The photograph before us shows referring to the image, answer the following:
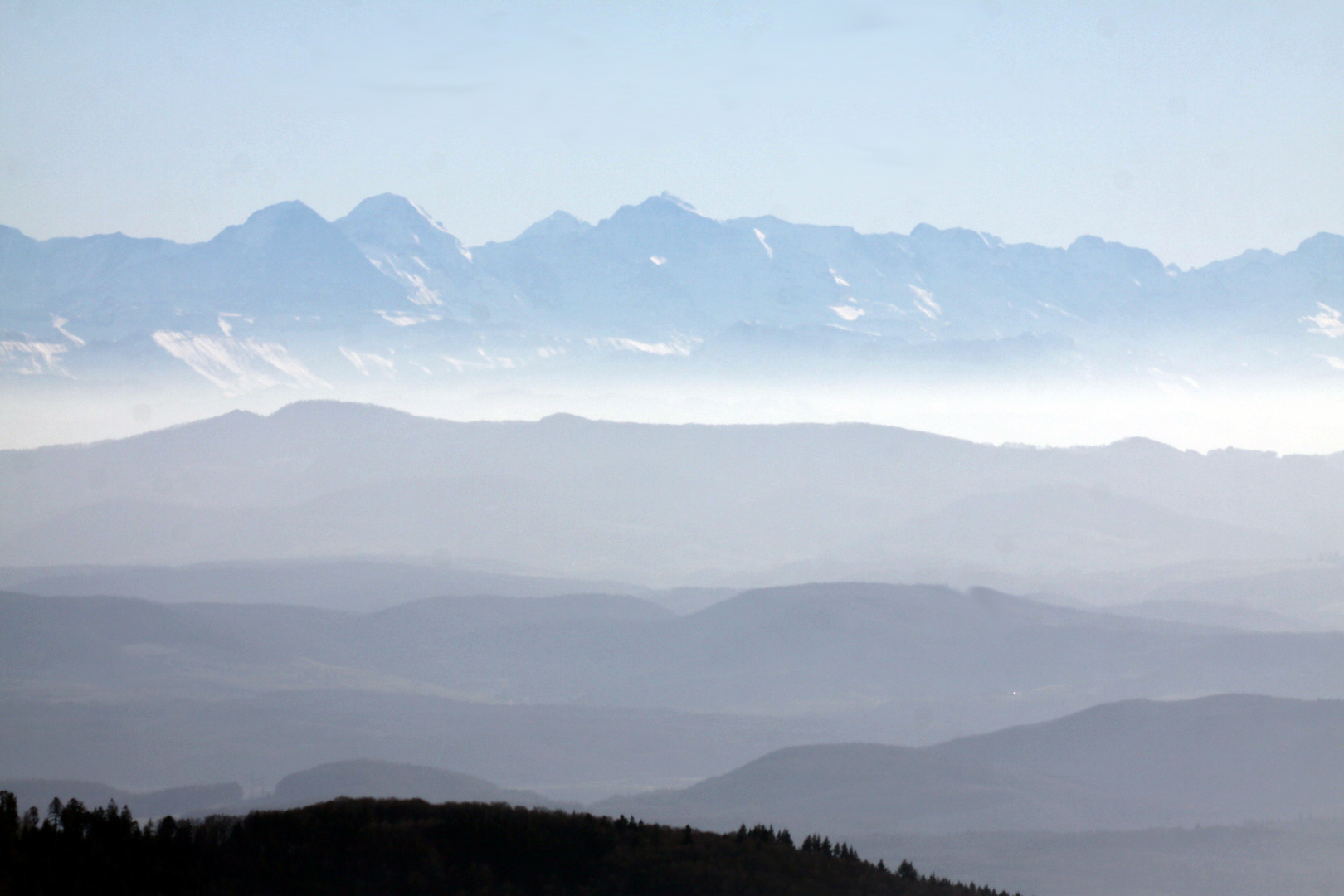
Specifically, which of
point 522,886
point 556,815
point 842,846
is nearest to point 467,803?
point 556,815

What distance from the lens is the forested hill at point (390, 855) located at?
36406mm

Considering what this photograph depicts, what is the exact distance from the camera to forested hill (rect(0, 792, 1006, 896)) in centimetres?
3641

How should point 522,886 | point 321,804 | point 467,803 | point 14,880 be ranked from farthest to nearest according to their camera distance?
point 467,803 → point 321,804 → point 522,886 → point 14,880

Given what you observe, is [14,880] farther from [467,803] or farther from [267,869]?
[467,803]

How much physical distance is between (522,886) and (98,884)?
11.5 meters

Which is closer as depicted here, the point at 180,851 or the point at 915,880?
the point at 180,851

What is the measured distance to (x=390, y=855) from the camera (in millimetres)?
40531

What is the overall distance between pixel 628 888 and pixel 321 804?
10.0 meters

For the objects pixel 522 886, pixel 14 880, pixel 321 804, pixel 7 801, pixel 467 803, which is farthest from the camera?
pixel 467 803

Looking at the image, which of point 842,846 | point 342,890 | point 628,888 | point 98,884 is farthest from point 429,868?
point 842,846

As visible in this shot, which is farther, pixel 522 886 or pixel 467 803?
pixel 467 803

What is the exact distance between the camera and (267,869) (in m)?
38.7

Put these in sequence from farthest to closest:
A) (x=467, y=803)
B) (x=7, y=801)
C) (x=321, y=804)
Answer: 1. (x=467, y=803)
2. (x=321, y=804)
3. (x=7, y=801)

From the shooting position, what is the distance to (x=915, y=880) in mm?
53281
